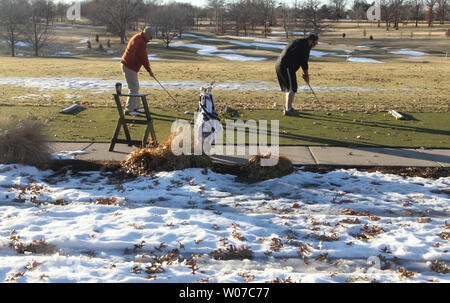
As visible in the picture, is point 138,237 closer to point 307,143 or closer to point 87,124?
point 307,143

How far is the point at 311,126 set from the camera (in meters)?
9.73

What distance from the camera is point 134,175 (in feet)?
21.3

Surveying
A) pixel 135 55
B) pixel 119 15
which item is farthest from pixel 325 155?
pixel 119 15

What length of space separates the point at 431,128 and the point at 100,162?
21.7ft

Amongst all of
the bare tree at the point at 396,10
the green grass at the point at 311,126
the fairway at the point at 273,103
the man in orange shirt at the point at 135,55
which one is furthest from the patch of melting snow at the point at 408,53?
the man in orange shirt at the point at 135,55

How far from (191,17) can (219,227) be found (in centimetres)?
9093

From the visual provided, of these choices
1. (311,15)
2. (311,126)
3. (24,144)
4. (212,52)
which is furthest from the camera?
(311,15)

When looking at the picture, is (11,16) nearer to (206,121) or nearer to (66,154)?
(66,154)

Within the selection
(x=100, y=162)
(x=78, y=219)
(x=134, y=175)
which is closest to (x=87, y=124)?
(x=100, y=162)

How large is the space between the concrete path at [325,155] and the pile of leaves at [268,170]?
468 mm

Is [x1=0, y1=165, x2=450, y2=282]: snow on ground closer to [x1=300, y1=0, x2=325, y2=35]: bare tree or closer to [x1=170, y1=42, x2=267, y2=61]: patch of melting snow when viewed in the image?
[x1=170, y1=42, x2=267, y2=61]: patch of melting snow

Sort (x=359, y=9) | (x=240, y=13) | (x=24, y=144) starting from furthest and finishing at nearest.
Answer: (x=359, y=9)
(x=240, y=13)
(x=24, y=144)

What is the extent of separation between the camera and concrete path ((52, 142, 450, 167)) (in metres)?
7.11

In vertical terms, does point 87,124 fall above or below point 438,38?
below
